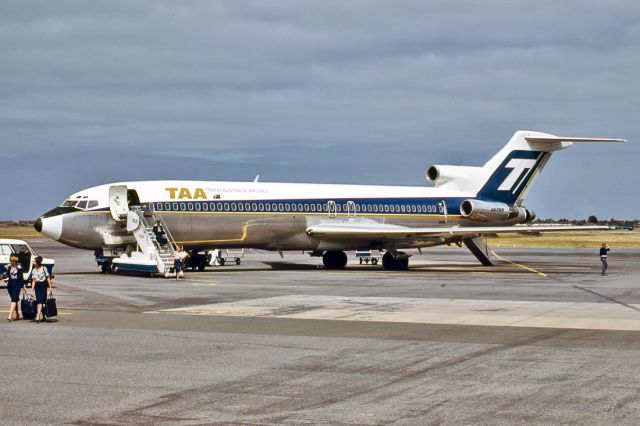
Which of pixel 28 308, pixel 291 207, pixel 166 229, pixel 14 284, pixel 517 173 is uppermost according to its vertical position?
pixel 517 173

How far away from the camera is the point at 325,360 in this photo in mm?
14234

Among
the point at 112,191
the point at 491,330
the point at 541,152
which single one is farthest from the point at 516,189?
the point at 491,330

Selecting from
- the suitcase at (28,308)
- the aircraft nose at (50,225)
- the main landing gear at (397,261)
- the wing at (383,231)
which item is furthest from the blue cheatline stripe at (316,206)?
the suitcase at (28,308)

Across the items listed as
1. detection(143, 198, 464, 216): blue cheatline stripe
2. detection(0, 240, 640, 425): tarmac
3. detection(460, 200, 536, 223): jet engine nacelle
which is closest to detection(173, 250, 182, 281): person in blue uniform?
detection(143, 198, 464, 216): blue cheatline stripe

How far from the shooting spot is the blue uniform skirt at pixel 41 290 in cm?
1931

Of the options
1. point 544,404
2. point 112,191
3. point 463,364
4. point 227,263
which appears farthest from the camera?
point 227,263

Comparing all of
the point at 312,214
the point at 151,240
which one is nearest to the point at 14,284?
the point at 151,240

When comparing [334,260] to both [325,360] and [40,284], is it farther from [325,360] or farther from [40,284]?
[325,360]

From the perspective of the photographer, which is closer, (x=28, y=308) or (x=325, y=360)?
(x=325, y=360)

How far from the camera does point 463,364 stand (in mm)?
13820

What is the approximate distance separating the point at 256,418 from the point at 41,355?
20.2 ft

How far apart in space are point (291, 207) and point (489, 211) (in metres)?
12.5

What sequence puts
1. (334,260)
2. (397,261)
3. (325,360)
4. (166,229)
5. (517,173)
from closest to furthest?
(325,360) → (166,229) → (397,261) → (334,260) → (517,173)

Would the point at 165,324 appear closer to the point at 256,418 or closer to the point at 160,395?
the point at 160,395
